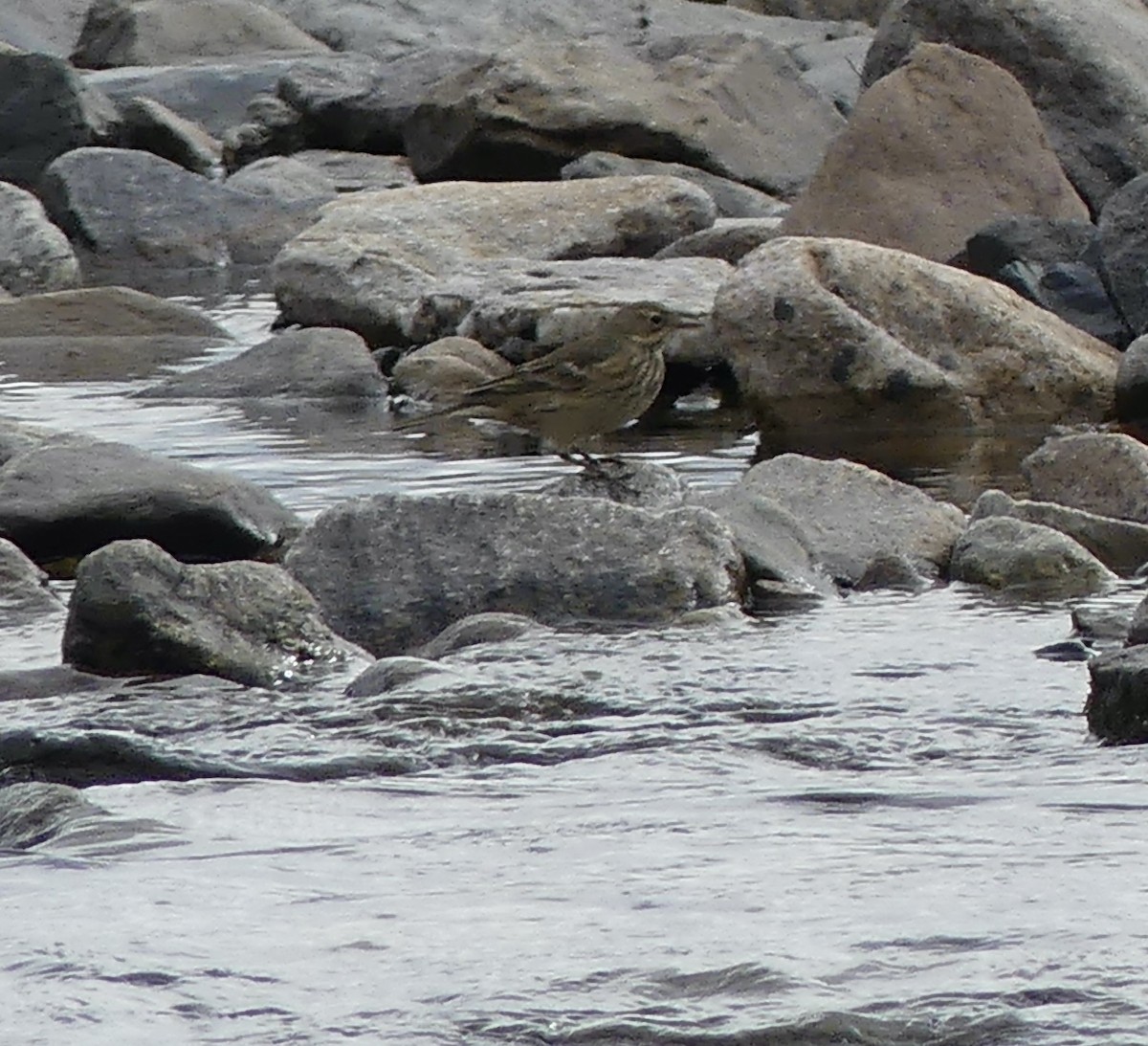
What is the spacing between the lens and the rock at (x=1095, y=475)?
301 inches

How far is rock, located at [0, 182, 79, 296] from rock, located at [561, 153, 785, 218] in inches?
120

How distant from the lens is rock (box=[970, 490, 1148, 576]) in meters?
7.07

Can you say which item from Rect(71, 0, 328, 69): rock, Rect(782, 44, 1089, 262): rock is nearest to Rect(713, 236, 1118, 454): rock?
Rect(782, 44, 1089, 262): rock

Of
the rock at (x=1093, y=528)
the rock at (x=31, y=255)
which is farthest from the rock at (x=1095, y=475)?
the rock at (x=31, y=255)

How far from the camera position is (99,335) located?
41.7 feet

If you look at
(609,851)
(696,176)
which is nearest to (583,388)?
(609,851)

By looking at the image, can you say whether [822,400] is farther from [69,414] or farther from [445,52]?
[445,52]

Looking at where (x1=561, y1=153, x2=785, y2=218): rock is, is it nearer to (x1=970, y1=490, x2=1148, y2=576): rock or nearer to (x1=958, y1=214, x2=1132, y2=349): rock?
(x1=958, y1=214, x2=1132, y2=349): rock

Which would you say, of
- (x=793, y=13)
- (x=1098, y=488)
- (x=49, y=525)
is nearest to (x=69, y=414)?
(x=49, y=525)

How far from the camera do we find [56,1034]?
334cm

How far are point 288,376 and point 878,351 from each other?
2.37m

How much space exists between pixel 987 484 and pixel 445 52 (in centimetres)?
1227

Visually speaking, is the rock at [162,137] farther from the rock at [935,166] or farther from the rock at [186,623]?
the rock at [186,623]

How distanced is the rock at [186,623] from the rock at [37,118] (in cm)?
1354
